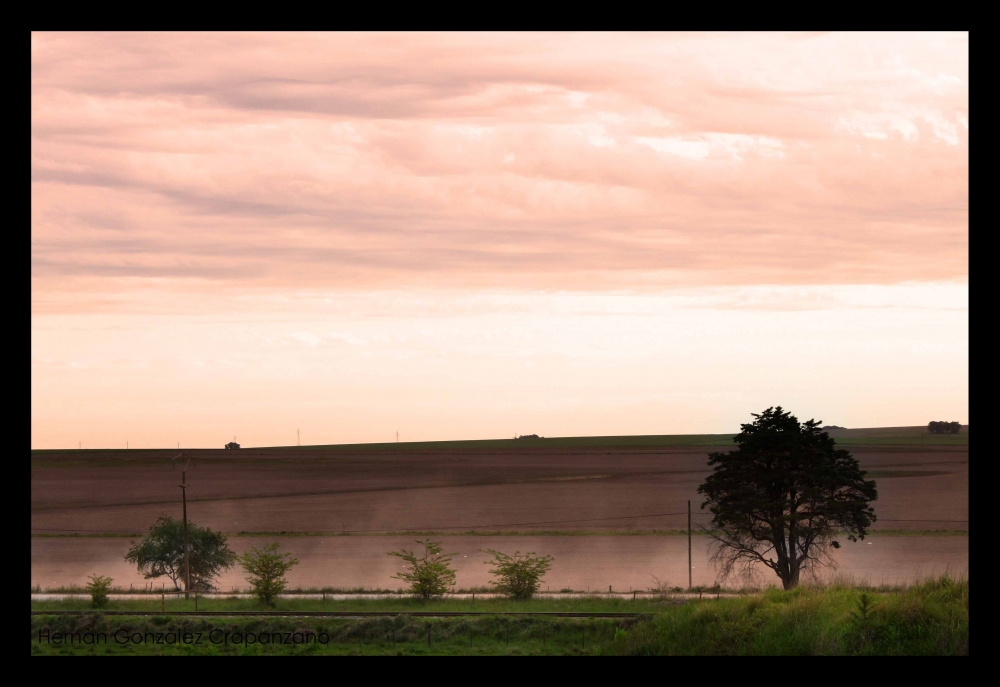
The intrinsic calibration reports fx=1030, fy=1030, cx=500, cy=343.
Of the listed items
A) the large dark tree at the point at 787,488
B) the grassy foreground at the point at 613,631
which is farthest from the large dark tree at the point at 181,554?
the large dark tree at the point at 787,488

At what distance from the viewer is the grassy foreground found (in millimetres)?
27031

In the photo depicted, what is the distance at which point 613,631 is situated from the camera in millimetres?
33938

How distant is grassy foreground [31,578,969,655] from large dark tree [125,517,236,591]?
12.9m

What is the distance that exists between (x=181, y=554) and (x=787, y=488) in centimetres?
A: 3058

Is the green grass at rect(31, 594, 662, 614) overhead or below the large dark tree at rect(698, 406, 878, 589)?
below

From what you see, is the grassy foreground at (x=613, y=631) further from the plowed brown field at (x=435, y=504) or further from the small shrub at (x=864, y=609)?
the plowed brown field at (x=435, y=504)

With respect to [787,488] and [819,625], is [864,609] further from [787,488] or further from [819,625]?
[787,488]

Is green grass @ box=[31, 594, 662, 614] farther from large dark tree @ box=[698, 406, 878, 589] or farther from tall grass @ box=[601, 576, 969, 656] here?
tall grass @ box=[601, 576, 969, 656]

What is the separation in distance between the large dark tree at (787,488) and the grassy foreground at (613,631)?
21.1 ft

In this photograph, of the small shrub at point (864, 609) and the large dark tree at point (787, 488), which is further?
the large dark tree at point (787, 488)

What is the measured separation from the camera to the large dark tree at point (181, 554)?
5331 cm

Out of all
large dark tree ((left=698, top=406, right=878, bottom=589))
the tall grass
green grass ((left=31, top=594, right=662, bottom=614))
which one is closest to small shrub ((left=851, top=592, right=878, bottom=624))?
the tall grass

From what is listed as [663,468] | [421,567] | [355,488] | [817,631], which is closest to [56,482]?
[355,488]
